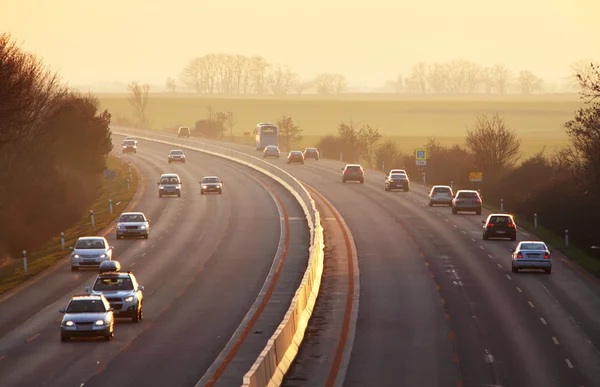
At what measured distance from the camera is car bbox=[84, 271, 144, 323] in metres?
37.0

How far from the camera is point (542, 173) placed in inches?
3920

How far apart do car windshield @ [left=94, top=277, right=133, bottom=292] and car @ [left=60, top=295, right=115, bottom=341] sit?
382 centimetres

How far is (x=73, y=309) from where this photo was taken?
33.5 m

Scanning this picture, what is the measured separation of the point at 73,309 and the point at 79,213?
51948 millimetres

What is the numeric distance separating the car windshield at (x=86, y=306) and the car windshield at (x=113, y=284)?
3814 mm

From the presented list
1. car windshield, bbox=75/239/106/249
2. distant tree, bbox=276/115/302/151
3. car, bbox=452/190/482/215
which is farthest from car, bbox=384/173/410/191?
distant tree, bbox=276/115/302/151

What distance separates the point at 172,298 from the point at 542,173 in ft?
203

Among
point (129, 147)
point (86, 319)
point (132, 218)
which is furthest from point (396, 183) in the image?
point (86, 319)

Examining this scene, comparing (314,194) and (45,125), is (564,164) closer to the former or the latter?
(314,194)

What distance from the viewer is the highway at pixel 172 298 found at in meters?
29.1

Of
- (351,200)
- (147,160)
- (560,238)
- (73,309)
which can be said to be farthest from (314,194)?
(73,309)

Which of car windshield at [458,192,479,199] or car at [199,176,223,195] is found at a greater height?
car windshield at [458,192,479,199]

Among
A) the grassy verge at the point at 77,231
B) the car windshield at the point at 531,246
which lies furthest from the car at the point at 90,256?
the car windshield at the point at 531,246

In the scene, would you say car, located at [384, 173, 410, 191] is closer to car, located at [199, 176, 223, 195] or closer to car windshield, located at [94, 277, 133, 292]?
car, located at [199, 176, 223, 195]
